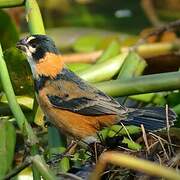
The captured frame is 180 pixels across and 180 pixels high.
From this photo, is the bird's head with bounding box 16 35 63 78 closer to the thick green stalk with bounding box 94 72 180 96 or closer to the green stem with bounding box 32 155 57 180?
the thick green stalk with bounding box 94 72 180 96

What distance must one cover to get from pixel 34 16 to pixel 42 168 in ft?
2.75

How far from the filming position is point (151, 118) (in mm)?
2963

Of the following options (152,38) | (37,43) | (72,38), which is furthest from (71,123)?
(72,38)

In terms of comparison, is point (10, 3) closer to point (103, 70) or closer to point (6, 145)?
point (6, 145)

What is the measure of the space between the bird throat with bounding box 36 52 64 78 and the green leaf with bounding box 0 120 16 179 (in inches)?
12.6

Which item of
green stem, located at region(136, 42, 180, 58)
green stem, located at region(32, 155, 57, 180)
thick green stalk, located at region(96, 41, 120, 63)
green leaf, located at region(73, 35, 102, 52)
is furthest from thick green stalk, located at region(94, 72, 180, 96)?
green leaf, located at region(73, 35, 102, 52)

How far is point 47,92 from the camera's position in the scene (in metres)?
3.06

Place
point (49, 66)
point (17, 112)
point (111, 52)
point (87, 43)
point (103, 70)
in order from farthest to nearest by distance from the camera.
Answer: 1. point (87, 43)
2. point (111, 52)
3. point (103, 70)
4. point (49, 66)
5. point (17, 112)

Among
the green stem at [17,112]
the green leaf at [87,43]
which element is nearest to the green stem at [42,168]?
the green stem at [17,112]

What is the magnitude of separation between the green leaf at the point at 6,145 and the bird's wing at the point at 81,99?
8.6 inches

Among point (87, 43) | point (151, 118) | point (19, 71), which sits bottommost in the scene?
point (151, 118)

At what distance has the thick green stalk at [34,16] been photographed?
292cm

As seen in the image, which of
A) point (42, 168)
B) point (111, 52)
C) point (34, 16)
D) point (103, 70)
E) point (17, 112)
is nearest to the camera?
point (42, 168)

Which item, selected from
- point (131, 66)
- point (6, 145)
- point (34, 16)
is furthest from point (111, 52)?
point (6, 145)
